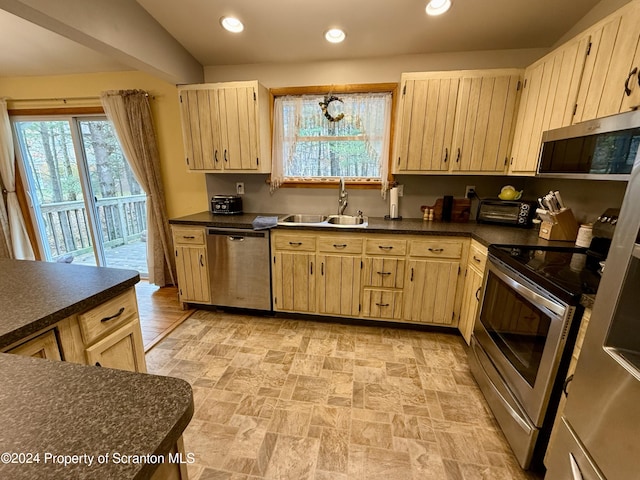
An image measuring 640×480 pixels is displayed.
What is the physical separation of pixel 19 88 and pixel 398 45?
4349mm

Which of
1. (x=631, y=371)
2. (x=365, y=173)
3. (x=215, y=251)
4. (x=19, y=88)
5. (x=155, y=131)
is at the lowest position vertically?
(x=215, y=251)

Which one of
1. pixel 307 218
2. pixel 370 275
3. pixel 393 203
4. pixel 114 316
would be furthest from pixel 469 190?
pixel 114 316

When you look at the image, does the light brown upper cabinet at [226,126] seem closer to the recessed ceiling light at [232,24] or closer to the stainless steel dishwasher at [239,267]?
the recessed ceiling light at [232,24]

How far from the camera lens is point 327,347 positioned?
2328 mm

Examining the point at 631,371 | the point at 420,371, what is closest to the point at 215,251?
the point at 420,371

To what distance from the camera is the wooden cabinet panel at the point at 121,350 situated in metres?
1.17

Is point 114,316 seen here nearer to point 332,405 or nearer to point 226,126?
point 332,405

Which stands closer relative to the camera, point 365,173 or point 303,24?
point 303,24

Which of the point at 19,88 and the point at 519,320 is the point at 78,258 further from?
the point at 519,320

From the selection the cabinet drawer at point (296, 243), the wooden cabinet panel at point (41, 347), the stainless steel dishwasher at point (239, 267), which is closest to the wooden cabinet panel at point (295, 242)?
the cabinet drawer at point (296, 243)

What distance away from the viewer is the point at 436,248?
2.30 meters

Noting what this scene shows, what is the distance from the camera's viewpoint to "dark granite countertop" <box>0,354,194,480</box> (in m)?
0.45

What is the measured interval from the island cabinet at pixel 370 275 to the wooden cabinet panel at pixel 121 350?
133 centimetres

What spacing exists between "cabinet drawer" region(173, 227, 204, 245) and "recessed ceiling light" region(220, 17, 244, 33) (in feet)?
5.75
